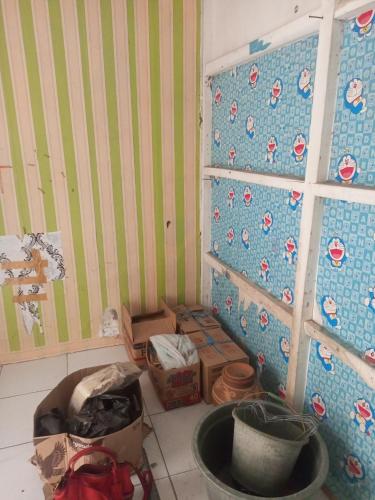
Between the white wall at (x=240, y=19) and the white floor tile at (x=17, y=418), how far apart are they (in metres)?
2.28

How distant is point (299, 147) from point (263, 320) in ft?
3.06

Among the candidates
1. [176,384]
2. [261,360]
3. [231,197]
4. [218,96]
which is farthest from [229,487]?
[218,96]

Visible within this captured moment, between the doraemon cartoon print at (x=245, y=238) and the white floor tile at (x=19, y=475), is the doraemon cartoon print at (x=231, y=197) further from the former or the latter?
the white floor tile at (x=19, y=475)

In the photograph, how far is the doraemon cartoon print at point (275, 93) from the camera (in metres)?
1.69

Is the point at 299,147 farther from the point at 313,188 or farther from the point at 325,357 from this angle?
the point at 325,357

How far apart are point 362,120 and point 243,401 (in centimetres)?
120

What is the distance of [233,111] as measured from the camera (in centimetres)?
216

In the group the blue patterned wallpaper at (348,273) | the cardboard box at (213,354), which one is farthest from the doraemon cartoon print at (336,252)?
the cardboard box at (213,354)

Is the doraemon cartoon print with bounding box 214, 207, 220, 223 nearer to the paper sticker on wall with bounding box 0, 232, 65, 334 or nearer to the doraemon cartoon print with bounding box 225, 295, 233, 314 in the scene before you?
the doraemon cartoon print with bounding box 225, 295, 233, 314

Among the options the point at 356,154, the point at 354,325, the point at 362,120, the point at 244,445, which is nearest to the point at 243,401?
the point at 244,445

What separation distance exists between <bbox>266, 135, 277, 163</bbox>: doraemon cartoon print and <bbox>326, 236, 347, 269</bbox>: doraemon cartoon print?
0.54 meters

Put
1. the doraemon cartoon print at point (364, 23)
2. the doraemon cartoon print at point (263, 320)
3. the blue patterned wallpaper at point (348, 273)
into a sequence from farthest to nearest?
the doraemon cartoon print at point (263, 320) < the blue patterned wallpaper at point (348, 273) < the doraemon cartoon print at point (364, 23)

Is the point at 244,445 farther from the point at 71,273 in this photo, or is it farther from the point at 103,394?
the point at 71,273

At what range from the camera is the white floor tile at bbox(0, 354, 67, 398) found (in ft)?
7.54
